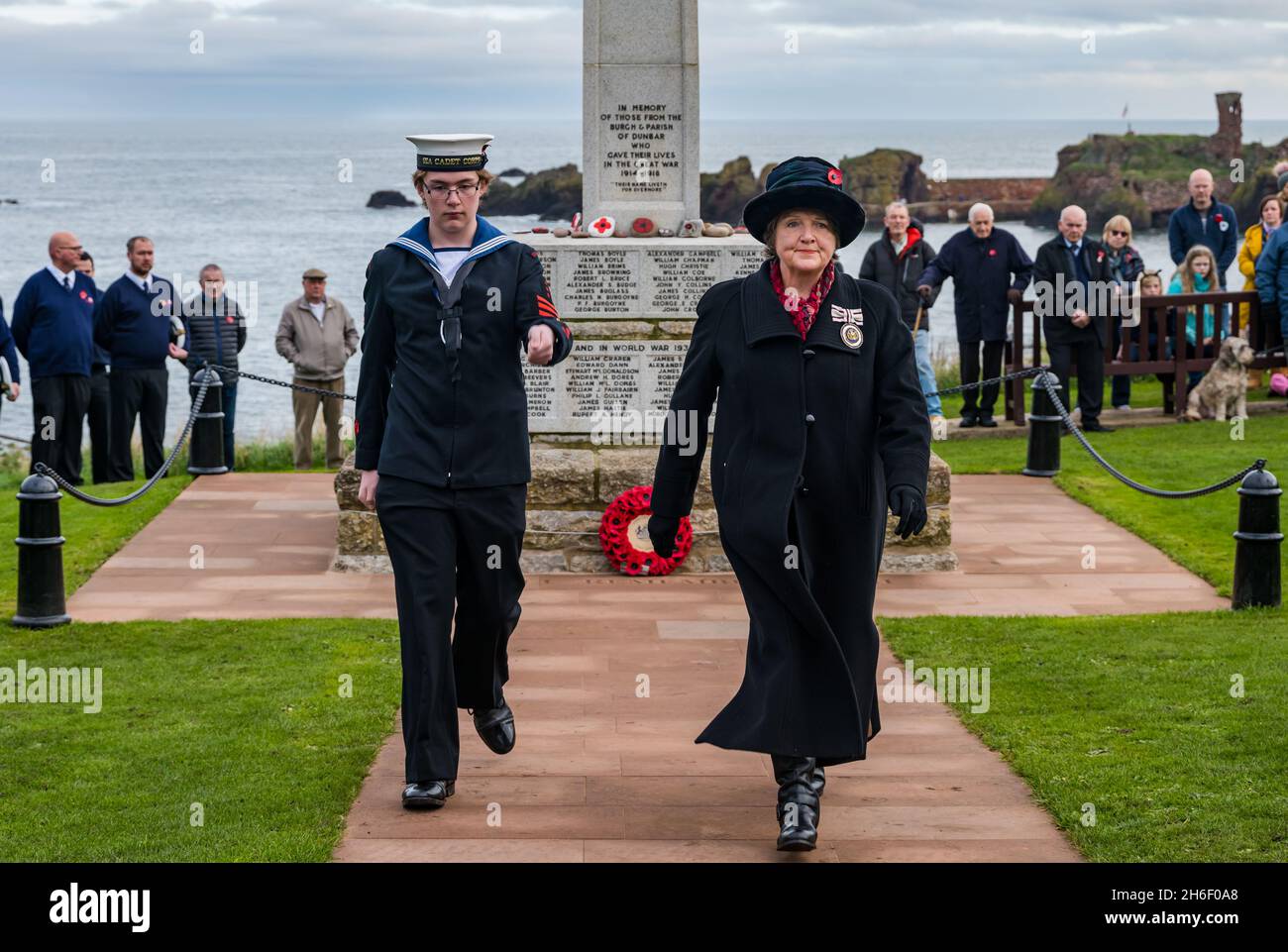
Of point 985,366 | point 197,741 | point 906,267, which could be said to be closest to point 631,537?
point 197,741

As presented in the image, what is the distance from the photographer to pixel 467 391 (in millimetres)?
6578

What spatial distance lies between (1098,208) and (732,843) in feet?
253

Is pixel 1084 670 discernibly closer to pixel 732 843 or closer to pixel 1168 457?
pixel 732 843

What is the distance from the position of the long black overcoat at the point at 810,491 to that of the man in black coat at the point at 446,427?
665mm

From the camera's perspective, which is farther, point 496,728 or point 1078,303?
point 1078,303

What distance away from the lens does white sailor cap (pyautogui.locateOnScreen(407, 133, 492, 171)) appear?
656 cm

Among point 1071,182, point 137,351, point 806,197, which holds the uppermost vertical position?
point 1071,182

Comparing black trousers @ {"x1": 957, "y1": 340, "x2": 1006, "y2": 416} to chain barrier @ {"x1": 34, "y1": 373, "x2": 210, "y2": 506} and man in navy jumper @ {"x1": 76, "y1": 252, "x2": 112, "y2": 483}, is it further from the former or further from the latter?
man in navy jumper @ {"x1": 76, "y1": 252, "x2": 112, "y2": 483}

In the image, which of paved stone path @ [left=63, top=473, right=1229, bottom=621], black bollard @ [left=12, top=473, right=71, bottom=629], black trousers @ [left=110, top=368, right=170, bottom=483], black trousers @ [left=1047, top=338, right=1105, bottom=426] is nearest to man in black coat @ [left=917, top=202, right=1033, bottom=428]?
black trousers @ [left=1047, top=338, right=1105, bottom=426]

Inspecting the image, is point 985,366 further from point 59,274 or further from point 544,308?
point 544,308

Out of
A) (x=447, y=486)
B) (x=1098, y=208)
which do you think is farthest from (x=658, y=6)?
(x=1098, y=208)

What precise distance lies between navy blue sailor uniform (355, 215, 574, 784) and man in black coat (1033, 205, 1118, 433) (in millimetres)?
10173

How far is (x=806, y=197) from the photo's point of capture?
20.5ft

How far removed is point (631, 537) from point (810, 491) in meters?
4.97
